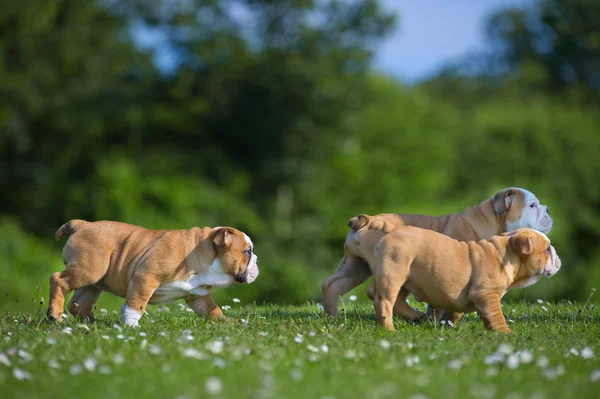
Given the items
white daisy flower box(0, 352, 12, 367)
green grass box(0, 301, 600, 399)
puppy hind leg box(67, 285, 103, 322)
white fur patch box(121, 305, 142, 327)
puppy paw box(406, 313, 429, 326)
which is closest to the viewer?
green grass box(0, 301, 600, 399)

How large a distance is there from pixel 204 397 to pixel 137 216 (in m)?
16.5

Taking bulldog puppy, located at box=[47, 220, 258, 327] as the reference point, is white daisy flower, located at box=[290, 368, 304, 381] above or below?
below

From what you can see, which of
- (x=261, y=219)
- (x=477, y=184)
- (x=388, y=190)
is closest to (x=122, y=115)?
(x=261, y=219)

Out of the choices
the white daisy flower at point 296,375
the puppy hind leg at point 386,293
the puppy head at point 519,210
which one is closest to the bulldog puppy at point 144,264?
the puppy hind leg at point 386,293

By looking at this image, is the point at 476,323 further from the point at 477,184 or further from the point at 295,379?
the point at 477,184

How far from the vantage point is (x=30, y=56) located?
2630 cm

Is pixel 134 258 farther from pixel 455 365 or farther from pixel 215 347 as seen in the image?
pixel 455 365

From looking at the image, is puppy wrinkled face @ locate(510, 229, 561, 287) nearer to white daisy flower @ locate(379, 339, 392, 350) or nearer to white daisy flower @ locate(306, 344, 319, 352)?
white daisy flower @ locate(379, 339, 392, 350)

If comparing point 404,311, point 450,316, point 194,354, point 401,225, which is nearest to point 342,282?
point 404,311

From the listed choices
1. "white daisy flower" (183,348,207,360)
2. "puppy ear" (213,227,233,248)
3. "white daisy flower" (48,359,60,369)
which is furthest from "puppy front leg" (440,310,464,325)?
"white daisy flower" (48,359,60,369)

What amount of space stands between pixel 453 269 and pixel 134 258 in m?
3.18

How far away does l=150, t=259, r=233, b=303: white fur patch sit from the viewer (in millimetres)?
8195

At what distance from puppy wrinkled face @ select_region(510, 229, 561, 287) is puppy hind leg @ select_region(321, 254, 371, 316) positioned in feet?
5.76

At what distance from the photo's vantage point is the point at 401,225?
29.0 feet
